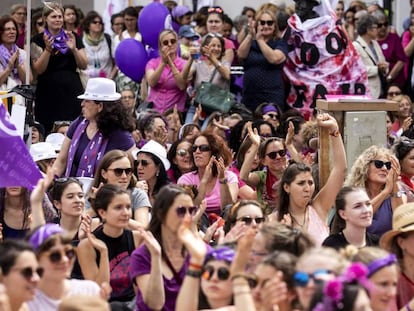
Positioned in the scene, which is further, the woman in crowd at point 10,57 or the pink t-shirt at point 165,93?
the pink t-shirt at point 165,93

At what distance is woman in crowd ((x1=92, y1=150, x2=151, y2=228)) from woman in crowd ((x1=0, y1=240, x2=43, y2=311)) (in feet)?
9.30

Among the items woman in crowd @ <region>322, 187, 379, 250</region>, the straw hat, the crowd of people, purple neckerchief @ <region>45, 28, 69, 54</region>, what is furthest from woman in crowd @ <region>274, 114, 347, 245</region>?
purple neckerchief @ <region>45, 28, 69, 54</region>

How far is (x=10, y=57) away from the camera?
13.1 meters

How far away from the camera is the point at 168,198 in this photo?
8297 mm

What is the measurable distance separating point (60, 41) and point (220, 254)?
6.57 m

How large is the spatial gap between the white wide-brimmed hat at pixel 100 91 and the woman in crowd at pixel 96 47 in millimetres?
4394

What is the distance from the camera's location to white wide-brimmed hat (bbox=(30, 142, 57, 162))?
36.9 feet

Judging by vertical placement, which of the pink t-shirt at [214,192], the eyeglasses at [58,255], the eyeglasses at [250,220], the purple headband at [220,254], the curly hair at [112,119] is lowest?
the pink t-shirt at [214,192]

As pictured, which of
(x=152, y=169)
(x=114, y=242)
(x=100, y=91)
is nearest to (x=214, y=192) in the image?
(x=152, y=169)

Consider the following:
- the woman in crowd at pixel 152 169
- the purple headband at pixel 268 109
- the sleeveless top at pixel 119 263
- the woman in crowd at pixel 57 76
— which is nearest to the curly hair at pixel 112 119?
the woman in crowd at pixel 152 169

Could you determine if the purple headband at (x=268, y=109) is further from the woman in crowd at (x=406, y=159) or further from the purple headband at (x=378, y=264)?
the purple headband at (x=378, y=264)

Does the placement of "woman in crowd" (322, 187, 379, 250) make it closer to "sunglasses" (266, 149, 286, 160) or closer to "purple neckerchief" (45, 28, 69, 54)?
"sunglasses" (266, 149, 286, 160)

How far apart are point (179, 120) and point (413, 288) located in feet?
20.2

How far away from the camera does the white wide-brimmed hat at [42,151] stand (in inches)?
443
